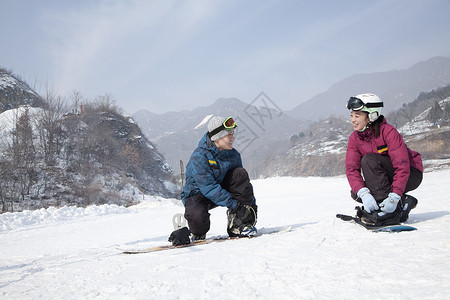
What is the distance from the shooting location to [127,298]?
1303 mm

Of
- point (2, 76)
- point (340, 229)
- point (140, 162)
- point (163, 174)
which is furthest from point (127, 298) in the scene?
point (2, 76)

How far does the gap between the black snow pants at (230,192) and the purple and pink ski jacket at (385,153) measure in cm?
102

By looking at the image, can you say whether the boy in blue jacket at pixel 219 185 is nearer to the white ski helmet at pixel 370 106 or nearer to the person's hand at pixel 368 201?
the person's hand at pixel 368 201

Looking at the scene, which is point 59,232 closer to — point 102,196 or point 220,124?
point 220,124

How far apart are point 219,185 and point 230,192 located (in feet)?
0.80

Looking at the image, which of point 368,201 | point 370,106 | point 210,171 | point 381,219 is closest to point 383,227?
point 381,219

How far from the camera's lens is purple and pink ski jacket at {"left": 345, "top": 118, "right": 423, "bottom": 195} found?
2434mm

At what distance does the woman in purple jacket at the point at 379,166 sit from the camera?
245 centimetres

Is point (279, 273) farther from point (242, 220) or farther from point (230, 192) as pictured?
point (230, 192)

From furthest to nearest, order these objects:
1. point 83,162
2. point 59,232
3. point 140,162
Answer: point 140,162, point 83,162, point 59,232

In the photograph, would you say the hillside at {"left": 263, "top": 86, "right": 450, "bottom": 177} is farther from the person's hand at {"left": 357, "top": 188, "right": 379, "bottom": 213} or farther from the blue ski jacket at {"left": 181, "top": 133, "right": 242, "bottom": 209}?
the blue ski jacket at {"left": 181, "top": 133, "right": 242, "bottom": 209}

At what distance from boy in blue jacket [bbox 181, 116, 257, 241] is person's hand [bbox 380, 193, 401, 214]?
124cm

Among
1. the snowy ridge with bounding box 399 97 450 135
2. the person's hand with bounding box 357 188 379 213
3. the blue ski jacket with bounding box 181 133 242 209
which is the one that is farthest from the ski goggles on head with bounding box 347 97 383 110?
the snowy ridge with bounding box 399 97 450 135

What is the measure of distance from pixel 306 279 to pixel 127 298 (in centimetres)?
84
